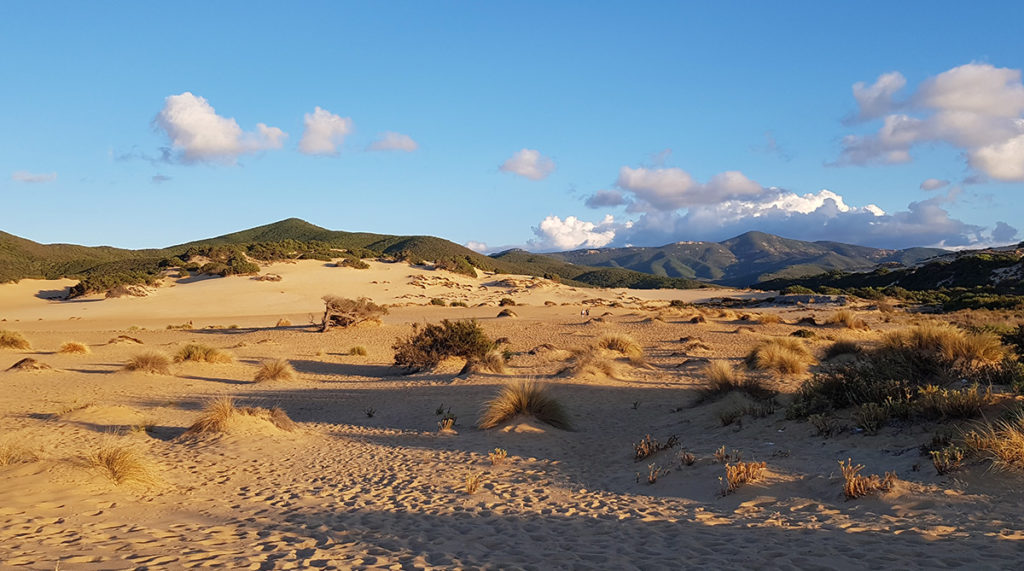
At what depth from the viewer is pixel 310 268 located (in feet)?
169

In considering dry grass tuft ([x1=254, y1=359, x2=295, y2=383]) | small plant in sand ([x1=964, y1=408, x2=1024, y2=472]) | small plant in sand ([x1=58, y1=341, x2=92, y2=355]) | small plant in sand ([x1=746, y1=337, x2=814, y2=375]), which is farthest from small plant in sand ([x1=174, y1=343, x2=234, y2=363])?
small plant in sand ([x1=964, y1=408, x2=1024, y2=472])

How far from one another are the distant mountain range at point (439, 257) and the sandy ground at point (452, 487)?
1622 inches

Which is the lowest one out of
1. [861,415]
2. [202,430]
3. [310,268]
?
[202,430]

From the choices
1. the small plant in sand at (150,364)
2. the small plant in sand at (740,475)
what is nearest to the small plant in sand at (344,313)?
the small plant in sand at (150,364)

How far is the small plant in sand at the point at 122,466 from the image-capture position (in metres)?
6.84

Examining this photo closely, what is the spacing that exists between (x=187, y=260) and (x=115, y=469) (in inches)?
2008

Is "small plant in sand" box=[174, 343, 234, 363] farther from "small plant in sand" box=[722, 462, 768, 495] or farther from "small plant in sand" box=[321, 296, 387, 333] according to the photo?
"small plant in sand" box=[722, 462, 768, 495]

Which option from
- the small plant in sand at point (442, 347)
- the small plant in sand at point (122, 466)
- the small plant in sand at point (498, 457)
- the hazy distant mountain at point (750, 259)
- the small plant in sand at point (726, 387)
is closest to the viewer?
the small plant in sand at point (122, 466)

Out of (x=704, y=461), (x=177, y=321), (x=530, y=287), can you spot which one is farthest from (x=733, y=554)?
(x=530, y=287)

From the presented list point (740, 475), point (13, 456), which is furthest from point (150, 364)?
point (740, 475)

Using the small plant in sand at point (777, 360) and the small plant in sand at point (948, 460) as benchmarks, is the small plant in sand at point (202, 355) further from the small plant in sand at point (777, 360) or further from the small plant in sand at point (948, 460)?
the small plant in sand at point (948, 460)

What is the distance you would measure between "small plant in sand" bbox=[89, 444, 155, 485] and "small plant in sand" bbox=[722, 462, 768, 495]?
6.54 meters

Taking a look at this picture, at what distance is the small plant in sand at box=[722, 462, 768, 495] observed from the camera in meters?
6.11

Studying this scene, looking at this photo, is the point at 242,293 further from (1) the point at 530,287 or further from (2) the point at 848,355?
(2) the point at 848,355
